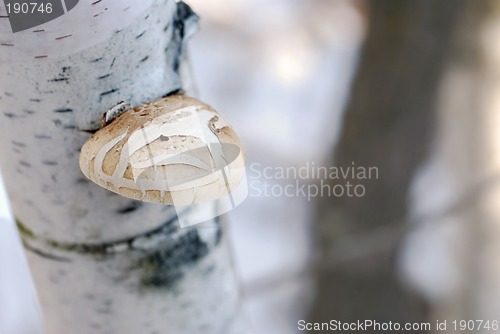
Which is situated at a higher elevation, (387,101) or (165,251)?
(165,251)

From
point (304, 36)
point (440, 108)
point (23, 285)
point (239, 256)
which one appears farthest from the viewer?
point (304, 36)

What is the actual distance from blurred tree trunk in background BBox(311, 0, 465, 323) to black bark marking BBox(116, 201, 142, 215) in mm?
665

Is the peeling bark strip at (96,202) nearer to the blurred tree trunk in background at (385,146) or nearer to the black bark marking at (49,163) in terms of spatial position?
the black bark marking at (49,163)

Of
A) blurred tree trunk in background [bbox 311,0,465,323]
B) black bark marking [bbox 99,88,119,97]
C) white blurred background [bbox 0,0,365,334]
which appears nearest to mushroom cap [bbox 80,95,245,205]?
black bark marking [bbox 99,88,119,97]

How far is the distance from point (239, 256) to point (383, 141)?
0.36 m

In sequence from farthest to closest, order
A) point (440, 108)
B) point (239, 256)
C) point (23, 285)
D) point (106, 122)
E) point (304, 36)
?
point (304, 36)
point (239, 256)
point (440, 108)
point (23, 285)
point (106, 122)

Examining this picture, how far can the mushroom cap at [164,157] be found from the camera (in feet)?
0.95

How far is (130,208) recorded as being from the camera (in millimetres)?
343

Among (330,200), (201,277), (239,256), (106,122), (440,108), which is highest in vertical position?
(106,122)

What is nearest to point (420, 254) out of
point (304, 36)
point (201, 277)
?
point (304, 36)

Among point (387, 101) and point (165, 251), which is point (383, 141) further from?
point (165, 251)

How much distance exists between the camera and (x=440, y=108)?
39.3 inches

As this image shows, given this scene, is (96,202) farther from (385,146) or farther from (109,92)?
(385,146)

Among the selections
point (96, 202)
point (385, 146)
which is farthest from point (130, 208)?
point (385, 146)
